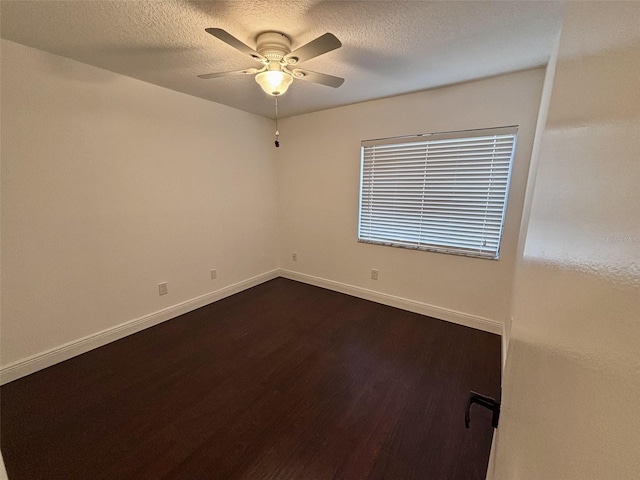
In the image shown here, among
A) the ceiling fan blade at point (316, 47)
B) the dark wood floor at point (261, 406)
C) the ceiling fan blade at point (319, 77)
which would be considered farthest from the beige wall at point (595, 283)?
the ceiling fan blade at point (319, 77)

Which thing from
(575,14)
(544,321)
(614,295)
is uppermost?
(575,14)

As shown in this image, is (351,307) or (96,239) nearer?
(96,239)

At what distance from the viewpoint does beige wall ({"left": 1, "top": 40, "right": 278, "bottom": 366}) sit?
186cm

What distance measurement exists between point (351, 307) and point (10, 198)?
9.96ft

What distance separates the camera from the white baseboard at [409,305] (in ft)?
8.48

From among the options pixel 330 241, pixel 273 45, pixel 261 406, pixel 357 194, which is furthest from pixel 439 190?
pixel 261 406

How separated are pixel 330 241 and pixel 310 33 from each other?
2339mm

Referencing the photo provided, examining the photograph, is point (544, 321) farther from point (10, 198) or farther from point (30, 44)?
point (30, 44)

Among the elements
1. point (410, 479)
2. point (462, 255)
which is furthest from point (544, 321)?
point (462, 255)

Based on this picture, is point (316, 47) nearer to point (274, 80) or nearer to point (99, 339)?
point (274, 80)

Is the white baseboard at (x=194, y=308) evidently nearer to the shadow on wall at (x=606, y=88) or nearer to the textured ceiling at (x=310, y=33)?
the textured ceiling at (x=310, y=33)

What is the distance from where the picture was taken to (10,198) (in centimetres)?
182

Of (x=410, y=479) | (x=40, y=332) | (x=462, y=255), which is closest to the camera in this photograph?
(x=410, y=479)

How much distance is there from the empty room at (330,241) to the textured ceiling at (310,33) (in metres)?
0.02
